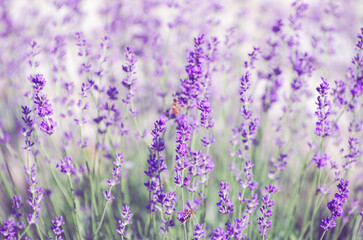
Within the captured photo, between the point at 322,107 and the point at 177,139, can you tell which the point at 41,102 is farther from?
the point at 322,107

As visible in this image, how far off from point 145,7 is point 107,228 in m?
1.89

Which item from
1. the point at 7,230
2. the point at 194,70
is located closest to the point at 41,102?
the point at 7,230

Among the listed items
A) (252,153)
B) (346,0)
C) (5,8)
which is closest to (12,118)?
(5,8)

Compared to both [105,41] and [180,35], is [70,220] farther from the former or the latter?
[180,35]

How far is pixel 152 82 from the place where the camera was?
328 cm

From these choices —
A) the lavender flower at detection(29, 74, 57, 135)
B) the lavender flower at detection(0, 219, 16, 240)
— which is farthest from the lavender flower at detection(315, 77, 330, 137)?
the lavender flower at detection(0, 219, 16, 240)

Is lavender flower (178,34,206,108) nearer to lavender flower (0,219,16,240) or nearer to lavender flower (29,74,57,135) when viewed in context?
lavender flower (29,74,57,135)

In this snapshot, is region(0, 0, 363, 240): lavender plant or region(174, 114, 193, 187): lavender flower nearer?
region(174, 114, 193, 187): lavender flower

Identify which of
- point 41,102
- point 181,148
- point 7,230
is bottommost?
point 7,230

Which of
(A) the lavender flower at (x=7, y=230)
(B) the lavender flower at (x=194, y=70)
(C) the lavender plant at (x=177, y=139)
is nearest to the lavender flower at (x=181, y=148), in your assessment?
(C) the lavender plant at (x=177, y=139)

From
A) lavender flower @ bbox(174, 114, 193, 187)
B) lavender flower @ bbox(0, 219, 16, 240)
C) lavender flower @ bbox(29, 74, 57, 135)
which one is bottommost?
lavender flower @ bbox(0, 219, 16, 240)

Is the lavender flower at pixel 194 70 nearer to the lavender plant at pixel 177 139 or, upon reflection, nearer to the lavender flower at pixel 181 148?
the lavender plant at pixel 177 139

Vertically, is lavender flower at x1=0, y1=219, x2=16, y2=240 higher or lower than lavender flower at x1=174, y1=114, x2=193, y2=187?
lower

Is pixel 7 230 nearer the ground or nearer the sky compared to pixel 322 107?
nearer the ground
